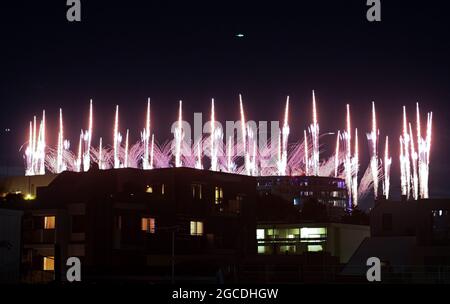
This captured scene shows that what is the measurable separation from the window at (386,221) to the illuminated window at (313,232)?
34.9 ft

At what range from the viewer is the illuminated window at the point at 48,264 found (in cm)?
4953

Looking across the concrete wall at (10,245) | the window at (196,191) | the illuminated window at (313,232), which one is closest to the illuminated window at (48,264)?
the concrete wall at (10,245)

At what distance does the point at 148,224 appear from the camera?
53844mm

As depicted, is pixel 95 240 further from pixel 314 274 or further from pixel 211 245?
pixel 314 274

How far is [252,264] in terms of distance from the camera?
5169 cm

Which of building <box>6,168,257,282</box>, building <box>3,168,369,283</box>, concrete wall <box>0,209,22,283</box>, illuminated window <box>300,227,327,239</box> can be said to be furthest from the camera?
illuminated window <box>300,227,327,239</box>

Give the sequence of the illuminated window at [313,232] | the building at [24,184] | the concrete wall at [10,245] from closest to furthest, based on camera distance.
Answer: the concrete wall at [10,245], the building at [24,184], the illuminated window at [313,232]

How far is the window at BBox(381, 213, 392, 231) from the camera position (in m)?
58.7

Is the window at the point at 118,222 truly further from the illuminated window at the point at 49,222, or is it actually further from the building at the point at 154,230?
the illuminated window at the point at 49,222

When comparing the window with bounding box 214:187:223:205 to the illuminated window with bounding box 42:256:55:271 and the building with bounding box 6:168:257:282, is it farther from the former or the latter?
the illuminated window with bounding box 42:256:55:271

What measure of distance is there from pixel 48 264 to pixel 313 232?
27.3 meters

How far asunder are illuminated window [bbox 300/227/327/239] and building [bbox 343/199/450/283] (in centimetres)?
1206

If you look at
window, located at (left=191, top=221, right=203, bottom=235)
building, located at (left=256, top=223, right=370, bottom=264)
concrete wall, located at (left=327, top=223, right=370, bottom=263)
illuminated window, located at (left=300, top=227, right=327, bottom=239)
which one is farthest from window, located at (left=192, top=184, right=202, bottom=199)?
illuminated window, located at (left=300, top=227, right=327, bottom=239)
